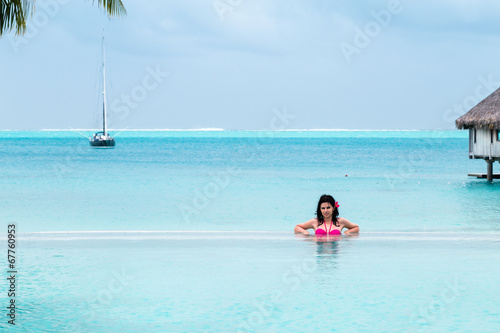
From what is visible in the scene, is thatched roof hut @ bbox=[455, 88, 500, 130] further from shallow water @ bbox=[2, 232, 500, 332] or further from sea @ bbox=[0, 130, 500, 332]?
shallow water @ bbox=[2, 232, 500, 332]

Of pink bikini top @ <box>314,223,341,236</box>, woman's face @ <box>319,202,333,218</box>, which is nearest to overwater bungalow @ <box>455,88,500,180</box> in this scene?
pink bikini top @ <box>314,223,341,236</box>

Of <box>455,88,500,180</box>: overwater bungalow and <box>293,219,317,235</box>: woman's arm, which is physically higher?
<box>455,88,500,180</box>: overwater bungalow

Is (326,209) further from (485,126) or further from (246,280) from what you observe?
(485,126)

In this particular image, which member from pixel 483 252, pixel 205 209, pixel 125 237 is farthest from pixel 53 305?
pixel 205 209

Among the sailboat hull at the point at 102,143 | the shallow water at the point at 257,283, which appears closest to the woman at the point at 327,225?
the shallow water at the point at 257,283

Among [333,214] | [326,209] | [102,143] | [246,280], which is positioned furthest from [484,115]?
[102,143]

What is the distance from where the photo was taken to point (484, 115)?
104ft

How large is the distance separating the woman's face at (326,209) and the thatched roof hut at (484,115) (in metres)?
19.8

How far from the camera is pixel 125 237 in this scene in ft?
44.9

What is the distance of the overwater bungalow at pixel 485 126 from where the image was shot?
103 ft

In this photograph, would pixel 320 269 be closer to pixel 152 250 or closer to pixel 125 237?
pixel 152 250

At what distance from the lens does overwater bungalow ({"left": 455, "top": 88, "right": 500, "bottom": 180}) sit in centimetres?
3133

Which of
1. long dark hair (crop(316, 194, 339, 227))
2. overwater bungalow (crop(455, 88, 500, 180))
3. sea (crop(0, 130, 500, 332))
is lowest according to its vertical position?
sea (crop(0, 130, 500, 332))

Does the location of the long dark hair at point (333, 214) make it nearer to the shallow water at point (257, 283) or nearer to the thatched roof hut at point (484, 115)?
the shallow water at point (257, 283)
